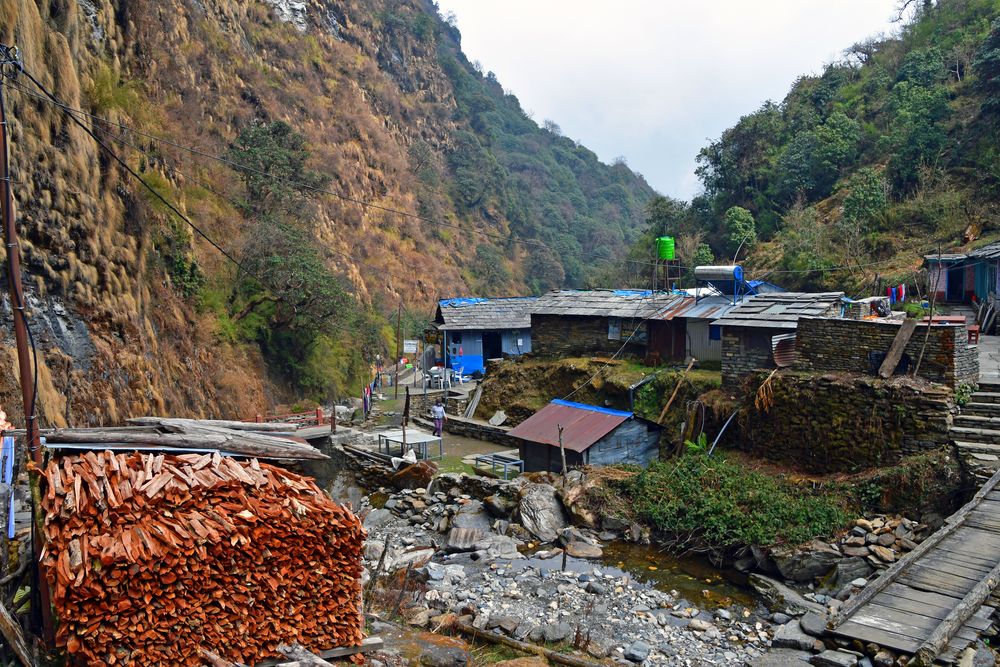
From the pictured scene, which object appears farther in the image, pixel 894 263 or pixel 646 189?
pixel 646 189

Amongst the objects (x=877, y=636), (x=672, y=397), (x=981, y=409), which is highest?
(x=981, y=409)

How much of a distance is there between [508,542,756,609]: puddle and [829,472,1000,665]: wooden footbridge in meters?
3.68

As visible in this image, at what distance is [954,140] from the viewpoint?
3353 cm

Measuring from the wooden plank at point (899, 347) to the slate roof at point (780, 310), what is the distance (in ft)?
9.10

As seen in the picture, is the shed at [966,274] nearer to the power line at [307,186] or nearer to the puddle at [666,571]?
the puddle at [666,571]

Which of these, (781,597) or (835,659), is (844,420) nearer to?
(781,597)

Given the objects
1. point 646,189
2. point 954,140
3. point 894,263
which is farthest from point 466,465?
point 646,189

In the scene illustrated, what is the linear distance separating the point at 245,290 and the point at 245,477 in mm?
23949

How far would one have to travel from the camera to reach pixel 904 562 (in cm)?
1056

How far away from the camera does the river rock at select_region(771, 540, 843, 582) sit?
45.9 feet

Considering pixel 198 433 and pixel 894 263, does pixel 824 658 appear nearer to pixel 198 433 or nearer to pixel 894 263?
pixel 198 433

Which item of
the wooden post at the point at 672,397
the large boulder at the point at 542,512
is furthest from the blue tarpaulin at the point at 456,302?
the large boulder at the point at 542,512

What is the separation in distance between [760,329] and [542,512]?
8.10 metres

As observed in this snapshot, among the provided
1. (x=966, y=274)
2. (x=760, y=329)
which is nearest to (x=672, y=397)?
(x=760, y=329)
